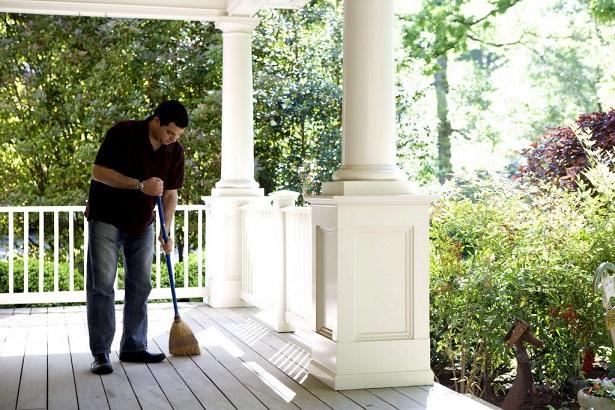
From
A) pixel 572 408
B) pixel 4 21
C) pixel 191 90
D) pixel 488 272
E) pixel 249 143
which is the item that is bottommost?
pixel 572 408

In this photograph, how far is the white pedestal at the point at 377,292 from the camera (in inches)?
180

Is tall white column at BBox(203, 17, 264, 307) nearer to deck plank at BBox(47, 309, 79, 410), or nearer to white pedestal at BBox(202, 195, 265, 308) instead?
white pedestal at BBox(202, 195, 265, 308)

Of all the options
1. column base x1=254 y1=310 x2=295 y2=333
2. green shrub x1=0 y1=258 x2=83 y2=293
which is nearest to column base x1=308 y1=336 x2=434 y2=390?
column base x1=254 y1=310 x2=295 y2=333

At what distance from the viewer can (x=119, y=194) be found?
16.4 feet

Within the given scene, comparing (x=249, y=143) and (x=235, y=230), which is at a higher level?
(x=249, y=143)

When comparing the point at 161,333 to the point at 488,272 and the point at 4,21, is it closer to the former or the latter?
the point at 488,272

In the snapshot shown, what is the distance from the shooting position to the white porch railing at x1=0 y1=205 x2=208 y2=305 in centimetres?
780

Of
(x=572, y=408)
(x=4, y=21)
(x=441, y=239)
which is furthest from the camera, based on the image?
(x=4, y=21)

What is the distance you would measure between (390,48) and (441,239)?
1749 millimetres

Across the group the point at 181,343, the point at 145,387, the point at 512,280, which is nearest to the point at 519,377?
the point at 512,280

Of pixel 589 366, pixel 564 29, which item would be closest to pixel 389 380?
pixel 589 366

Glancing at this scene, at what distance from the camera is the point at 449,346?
5.67 meters

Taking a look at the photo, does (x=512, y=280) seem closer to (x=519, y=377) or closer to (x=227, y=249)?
(x=519, y=377)

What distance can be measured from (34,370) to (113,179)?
1199 mm
